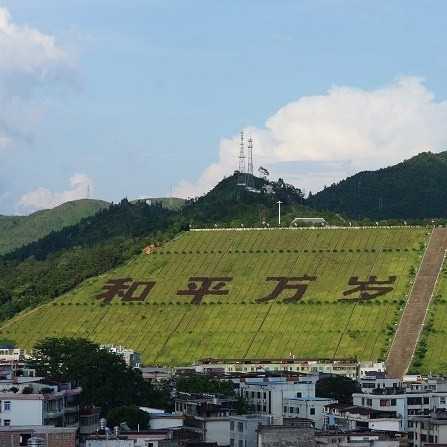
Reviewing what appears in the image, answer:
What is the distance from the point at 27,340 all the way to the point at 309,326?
95.1ft

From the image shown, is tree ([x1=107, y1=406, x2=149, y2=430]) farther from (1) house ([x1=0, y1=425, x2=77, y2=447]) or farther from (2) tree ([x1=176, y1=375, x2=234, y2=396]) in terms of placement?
(2) tree ([x1=176, y1=375, x2=234, y2=396])

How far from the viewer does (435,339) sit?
17650 centimetres

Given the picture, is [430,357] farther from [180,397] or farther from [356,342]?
[180,397]

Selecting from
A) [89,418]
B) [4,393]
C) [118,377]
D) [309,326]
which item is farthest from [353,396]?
[309,326]

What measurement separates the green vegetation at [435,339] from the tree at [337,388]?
31.8m

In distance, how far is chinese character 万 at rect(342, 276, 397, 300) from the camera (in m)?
193

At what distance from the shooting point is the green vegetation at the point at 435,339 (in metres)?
166


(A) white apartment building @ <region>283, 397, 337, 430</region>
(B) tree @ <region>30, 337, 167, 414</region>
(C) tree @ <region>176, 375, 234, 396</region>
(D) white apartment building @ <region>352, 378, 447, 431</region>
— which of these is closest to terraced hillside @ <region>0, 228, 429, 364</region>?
(C) tree @ <region>176, 375, 234, 396</region>

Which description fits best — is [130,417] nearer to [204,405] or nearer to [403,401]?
[204,405]

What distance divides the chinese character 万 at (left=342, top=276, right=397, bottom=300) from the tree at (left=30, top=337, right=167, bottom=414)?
76192 mm

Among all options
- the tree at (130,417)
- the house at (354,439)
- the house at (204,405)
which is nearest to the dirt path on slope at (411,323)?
the house at (204,405)

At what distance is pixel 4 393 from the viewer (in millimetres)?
87500

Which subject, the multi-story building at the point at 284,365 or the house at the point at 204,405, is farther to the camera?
the multi-story building at the point at 284,365

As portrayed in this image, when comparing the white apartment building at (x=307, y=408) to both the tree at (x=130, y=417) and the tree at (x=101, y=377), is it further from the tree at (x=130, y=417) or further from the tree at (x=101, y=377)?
the tree at (x=130, y=417)
